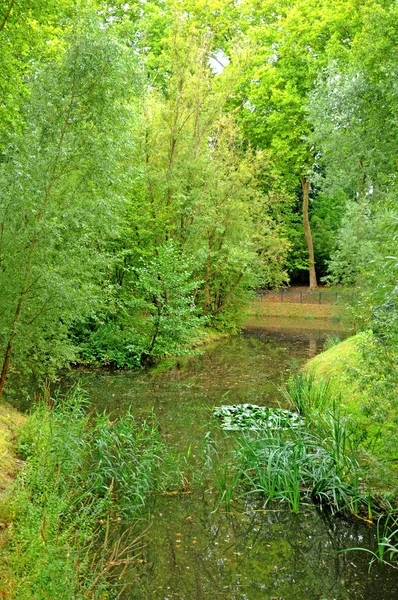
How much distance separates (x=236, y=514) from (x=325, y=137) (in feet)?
52.1

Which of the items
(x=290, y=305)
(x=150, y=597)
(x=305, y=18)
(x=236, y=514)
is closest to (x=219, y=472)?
(x=236, y=514)

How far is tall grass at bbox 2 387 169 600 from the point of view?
382 cm

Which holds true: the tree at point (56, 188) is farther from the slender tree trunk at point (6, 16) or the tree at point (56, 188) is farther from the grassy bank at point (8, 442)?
the slender tree trunk at point (6, 16)

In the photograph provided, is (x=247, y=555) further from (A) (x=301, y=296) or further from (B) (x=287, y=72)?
(B) (x=287, y=72)

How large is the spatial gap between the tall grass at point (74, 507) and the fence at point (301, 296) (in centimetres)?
2395

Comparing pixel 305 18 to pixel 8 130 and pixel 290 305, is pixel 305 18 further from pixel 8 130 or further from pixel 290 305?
pixel 8 130

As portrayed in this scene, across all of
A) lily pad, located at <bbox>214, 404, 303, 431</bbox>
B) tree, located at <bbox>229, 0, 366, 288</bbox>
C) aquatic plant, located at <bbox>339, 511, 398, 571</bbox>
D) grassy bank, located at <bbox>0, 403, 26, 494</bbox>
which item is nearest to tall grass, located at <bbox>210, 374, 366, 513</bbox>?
aquatic plant, located at <bbox>339, 511, 398, 571</bbox>

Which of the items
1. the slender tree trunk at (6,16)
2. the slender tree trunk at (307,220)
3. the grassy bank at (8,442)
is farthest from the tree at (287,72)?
the grassy bank at (8,442)

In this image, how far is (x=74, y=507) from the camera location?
5.72 meters

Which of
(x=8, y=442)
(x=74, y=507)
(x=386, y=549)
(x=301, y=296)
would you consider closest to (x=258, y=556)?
(x=386, y=549)

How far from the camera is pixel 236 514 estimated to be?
243 inches

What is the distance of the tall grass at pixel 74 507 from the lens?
3.82 m

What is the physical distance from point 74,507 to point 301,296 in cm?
2777

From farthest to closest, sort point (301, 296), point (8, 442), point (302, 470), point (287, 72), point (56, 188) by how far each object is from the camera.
Answer: point (301, 296) < point (287, 72) < point (56, 188) < point (8, 442) < point (302, 470)
